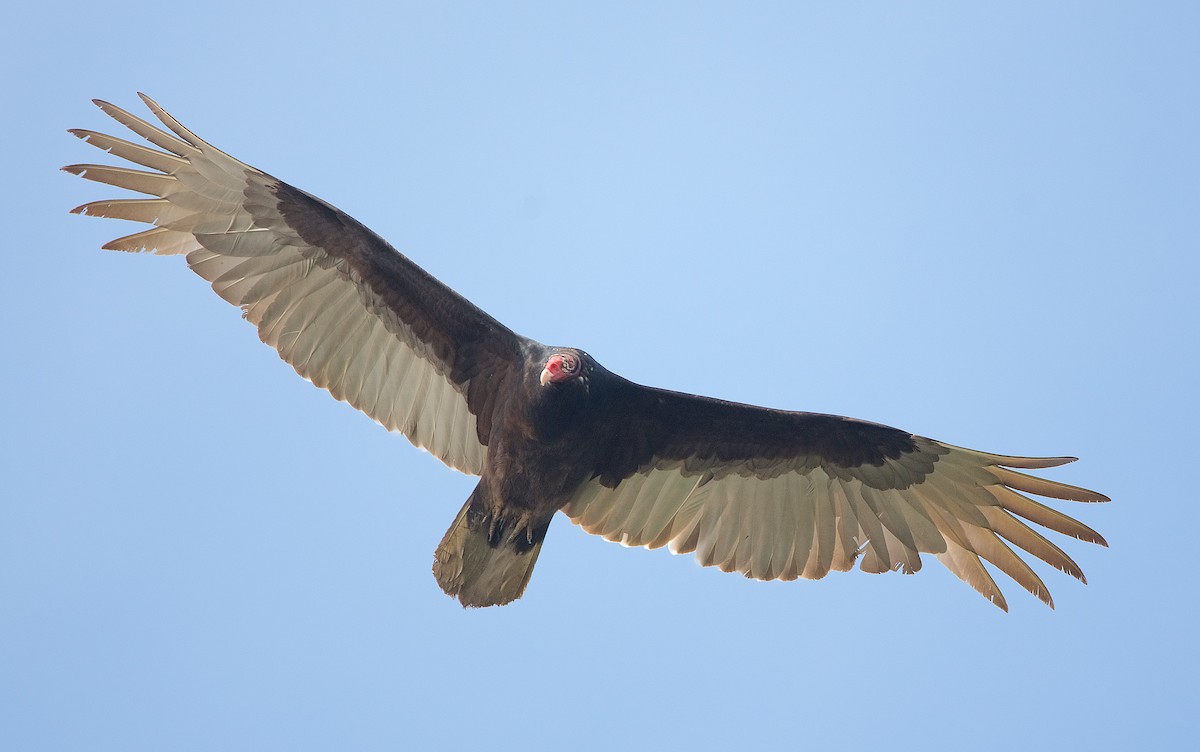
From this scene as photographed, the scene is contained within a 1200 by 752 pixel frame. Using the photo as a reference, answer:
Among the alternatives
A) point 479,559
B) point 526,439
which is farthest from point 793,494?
point 479,559

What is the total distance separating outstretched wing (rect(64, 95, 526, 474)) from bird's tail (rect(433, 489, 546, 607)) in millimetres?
545

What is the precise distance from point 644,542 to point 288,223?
2.89 m

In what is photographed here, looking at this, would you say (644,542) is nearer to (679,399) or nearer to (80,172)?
(679,399)

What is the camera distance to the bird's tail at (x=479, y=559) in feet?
22.9

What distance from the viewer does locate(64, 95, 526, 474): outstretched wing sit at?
281 inches

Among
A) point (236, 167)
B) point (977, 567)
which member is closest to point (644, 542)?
point (977, 567)

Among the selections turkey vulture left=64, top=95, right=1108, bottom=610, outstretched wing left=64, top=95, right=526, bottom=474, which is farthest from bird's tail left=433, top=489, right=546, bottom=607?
outstretched wing left=64, top=95, right=526, bottom=474

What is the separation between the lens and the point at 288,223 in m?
7.32

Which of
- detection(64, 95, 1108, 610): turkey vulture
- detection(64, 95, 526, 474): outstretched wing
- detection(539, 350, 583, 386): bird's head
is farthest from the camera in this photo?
detection(64, 95, 526, 474): outstretched wing

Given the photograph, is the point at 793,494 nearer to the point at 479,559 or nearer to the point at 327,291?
the point at 479,559

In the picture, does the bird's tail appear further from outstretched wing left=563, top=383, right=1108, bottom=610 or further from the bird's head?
the bird's head

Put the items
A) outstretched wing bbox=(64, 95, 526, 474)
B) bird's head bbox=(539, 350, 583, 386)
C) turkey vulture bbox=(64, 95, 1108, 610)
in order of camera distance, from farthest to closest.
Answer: outstretched wing bbox=(64, 95, 526, 474), turkey vulture bbox=(64, 95, 1108, 610), bird's head bbox=(539, 350, 583, 386)

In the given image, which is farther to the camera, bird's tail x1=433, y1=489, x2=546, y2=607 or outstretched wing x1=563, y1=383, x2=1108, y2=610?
outstretched wing x1=563, y1=383, x2=1108, y2=610

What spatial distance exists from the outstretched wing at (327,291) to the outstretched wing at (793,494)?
901mm
